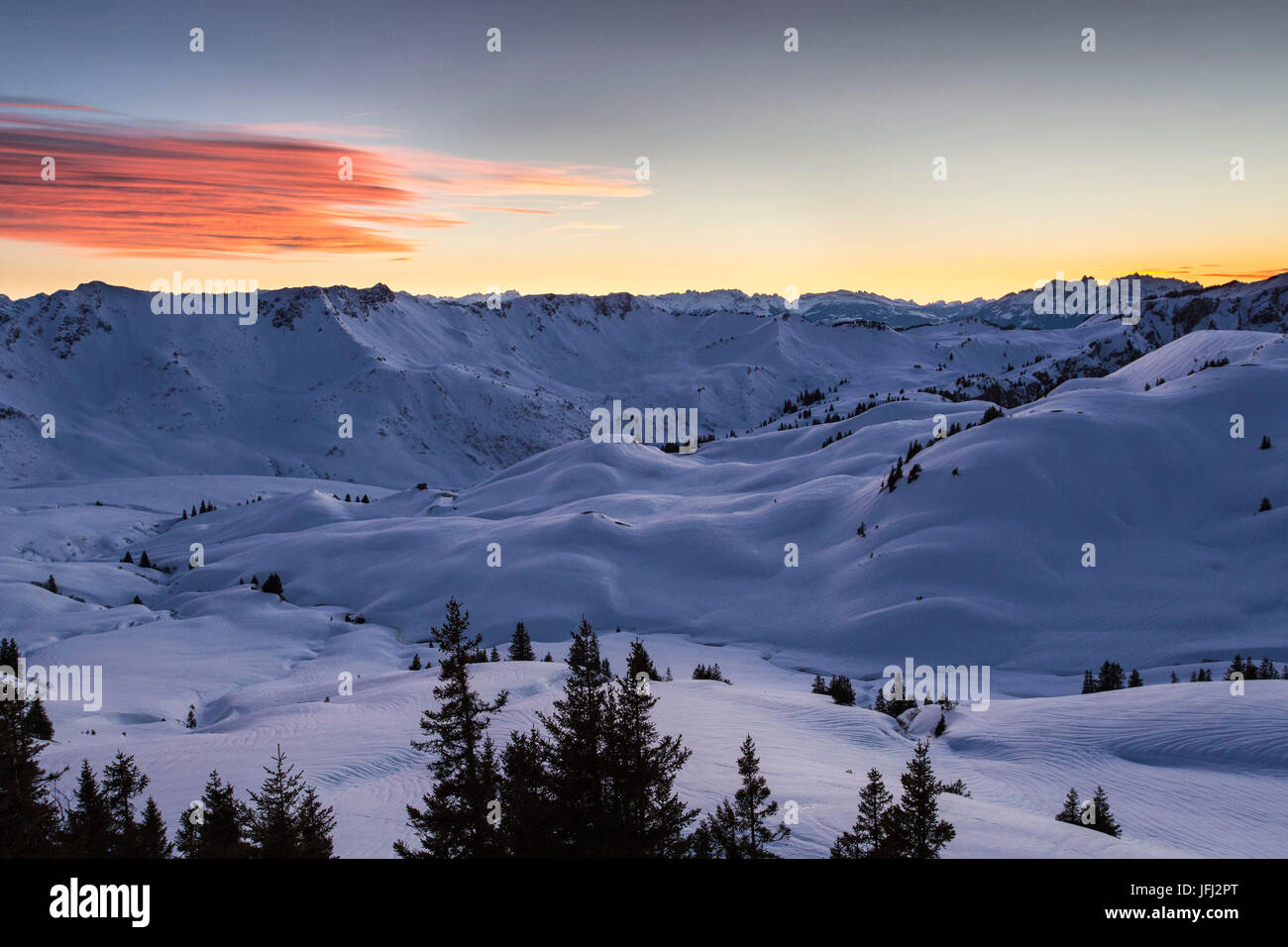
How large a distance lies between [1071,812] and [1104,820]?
0.86m

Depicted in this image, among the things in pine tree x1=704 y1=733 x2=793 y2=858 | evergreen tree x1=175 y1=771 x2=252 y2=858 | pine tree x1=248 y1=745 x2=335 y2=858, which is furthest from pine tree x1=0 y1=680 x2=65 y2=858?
pine tree x1=704 y1=733 x2=793 y2=858

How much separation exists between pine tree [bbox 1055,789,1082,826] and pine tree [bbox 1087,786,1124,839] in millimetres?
408

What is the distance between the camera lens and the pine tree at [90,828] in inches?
628

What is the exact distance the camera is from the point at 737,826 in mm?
→ 13430

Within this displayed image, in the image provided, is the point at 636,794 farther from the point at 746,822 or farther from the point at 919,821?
the point at 919,821

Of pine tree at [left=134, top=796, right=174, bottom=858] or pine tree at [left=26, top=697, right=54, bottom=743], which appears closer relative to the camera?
pine tree at [left=134, top=796, right=174, bottom=858]

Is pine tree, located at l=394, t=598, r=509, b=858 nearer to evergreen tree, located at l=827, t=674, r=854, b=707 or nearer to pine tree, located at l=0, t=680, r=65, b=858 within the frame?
pine tree, located at l=0, t=680, r=65, b=858

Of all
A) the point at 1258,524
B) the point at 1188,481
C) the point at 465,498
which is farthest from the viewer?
the point at 465,498

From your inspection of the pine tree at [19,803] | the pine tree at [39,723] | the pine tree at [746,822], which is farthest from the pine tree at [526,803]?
the pine tree at [39,723]

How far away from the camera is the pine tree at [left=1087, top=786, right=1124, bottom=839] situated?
18734 millimetres
